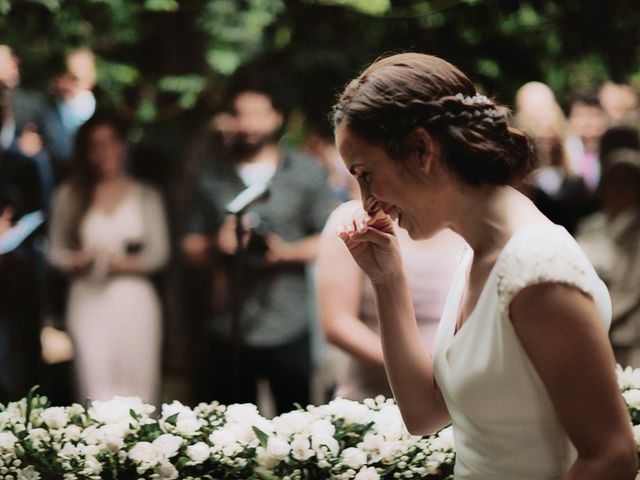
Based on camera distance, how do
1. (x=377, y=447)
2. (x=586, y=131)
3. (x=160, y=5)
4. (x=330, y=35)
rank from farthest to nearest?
(x=586, y=131) < (x=160, y=5) < (x=330, y=35) < (x=377, y=447)

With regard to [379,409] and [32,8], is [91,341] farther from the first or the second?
[379,409]

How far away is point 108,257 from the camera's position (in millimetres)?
5891

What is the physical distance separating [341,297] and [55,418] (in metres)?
1.33

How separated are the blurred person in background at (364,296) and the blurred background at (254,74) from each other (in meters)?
0.58

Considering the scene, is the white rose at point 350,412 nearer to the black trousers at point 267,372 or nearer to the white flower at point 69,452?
the white flower at point 69,452

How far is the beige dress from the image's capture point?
5891mm

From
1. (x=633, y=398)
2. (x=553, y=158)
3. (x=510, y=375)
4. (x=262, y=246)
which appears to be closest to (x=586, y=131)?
(x=553, y=158)

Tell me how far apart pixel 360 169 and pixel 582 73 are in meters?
3.74

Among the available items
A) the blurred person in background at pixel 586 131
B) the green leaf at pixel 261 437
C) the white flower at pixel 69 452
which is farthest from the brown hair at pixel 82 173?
the green leaf at pixel 261 437

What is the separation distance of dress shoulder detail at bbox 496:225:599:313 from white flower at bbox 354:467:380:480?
79 cm

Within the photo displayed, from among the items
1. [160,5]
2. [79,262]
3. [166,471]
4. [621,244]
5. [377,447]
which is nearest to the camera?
[166,471]

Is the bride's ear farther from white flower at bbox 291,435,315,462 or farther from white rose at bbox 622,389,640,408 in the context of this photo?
white rose at bbox 622,389,640,408

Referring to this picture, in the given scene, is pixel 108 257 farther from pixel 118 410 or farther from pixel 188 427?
pixel 188 427

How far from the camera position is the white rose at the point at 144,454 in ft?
8.03
